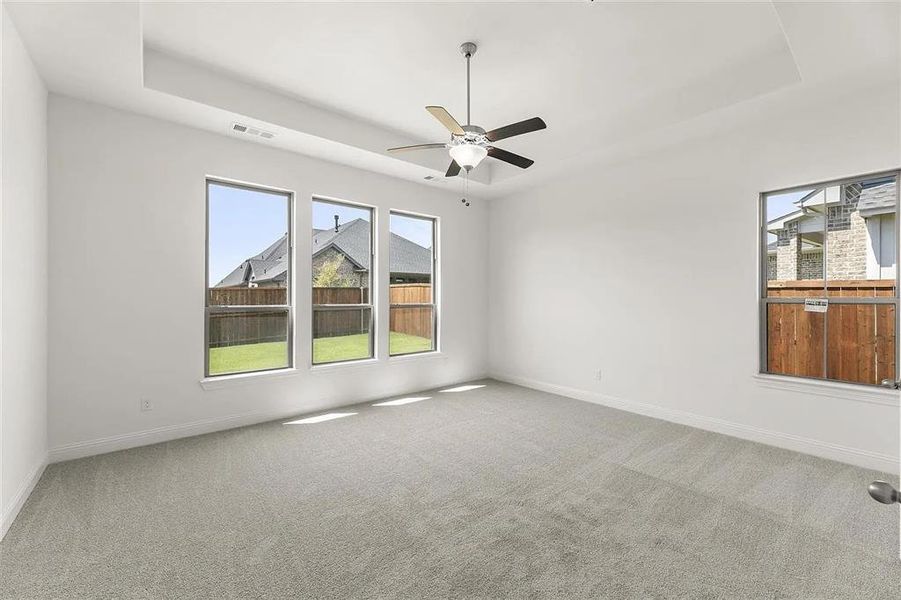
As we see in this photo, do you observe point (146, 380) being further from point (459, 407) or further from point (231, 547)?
point (459, 407)

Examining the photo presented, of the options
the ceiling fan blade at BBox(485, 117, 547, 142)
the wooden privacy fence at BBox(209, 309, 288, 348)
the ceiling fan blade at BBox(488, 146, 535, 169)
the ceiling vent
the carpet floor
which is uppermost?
the ceiling vent

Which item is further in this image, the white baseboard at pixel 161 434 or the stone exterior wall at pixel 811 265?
the stone exterior wall at pixel 811 265

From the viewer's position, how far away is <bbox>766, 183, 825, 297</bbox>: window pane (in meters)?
3.66

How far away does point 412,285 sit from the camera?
5969mm

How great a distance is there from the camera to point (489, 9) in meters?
2.79

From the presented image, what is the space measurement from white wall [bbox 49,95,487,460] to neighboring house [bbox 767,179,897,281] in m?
4.75

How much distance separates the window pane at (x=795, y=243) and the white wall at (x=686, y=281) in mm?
159

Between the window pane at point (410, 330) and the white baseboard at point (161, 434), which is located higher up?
the window pane at point (410, 330)

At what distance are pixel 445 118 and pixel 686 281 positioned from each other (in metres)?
3.13

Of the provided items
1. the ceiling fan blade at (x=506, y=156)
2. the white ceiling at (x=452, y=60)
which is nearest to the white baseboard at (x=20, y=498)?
the white ceiling at (x=452, y=60)

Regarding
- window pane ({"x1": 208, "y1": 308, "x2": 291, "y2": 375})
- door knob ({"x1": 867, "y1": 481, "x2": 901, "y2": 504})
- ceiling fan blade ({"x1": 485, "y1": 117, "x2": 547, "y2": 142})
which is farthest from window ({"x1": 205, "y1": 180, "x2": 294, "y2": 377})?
door knob ({"x1": 867, "y1": 481, "x2": 901, "y2": 504})

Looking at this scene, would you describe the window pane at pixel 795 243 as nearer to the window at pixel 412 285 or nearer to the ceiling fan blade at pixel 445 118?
the ceiling fan blade at pixel 445 118

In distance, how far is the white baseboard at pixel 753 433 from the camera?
10.7ft

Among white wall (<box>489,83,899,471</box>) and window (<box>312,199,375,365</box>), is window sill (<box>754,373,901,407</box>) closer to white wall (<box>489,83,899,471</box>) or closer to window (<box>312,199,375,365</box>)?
white wall (<box>489,83,899,471</box>)
